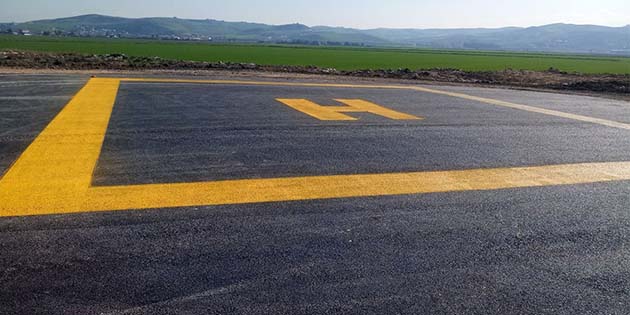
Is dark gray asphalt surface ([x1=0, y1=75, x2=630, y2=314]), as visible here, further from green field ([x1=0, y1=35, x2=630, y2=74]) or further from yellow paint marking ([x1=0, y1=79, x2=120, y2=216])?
green field ([x1=0, y1=35, x2=630, y2=74])

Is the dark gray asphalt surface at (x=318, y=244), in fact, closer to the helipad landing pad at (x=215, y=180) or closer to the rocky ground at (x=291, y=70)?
the helipad landing pad at (x=215, y=180)

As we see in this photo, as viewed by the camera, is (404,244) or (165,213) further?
(165,213)

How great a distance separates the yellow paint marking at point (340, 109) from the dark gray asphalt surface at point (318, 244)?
2187 millimetres

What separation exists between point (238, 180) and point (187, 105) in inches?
188

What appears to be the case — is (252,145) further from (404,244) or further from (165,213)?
(404,244)

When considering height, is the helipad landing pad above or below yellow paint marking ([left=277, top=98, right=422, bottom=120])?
below

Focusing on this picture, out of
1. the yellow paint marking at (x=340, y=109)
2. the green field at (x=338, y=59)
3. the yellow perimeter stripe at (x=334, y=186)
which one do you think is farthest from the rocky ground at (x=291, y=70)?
the yellow perimeter stripe at (x=334, y=186)

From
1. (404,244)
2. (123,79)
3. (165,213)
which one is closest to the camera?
(404,244)

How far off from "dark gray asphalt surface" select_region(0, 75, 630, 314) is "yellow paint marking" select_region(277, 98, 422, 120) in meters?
2.19

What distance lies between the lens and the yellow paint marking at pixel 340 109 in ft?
28.2

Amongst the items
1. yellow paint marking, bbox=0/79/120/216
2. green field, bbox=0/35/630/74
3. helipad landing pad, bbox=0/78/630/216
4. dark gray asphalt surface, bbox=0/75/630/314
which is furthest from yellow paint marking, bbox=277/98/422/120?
green field, bbox=0/35/630/74

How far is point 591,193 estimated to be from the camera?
4.80 metres

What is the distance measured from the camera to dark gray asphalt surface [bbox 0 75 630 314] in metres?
2.64

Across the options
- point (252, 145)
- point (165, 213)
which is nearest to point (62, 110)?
point (252, 145)
